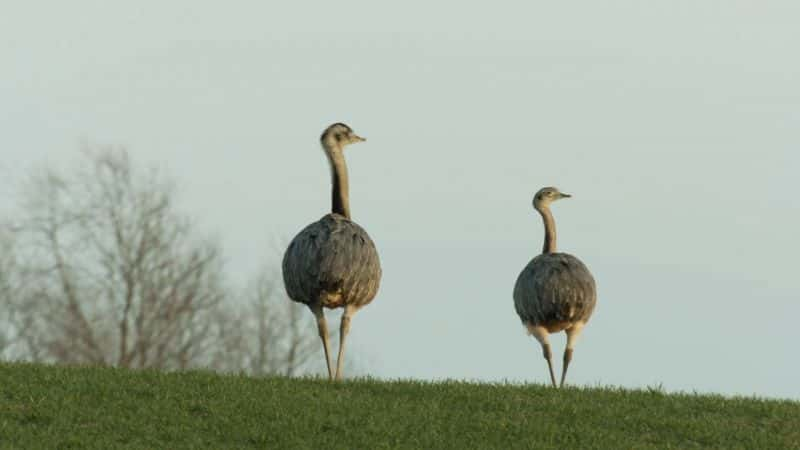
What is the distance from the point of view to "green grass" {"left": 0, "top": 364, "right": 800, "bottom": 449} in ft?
57.4

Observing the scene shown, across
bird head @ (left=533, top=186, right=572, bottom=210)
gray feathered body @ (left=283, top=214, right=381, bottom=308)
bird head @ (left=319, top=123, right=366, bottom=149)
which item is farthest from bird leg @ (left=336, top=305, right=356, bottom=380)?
bird head @ (left=533, top=186, right=572, bottom=210)

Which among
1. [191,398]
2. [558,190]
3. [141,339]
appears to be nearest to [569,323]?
[558,190]

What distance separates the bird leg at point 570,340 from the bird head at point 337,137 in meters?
5.54

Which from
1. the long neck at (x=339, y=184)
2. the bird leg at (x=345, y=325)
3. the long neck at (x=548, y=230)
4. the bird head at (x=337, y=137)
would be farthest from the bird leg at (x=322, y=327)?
the long neck at (x=548, y=230)

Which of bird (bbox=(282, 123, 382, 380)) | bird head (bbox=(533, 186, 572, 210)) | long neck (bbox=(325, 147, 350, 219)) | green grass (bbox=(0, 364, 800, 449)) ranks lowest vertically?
green grass (bbox=(0, 364, 800, 449))

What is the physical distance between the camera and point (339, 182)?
74.5 ft

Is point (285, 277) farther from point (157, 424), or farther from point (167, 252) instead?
point (167, 252)

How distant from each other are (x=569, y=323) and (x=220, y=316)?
2548 cm

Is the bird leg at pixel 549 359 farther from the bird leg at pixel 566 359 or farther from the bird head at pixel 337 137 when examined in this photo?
the bird head at pixel 337 137

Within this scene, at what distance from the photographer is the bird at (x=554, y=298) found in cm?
2459

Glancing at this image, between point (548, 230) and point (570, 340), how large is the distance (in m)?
3.26

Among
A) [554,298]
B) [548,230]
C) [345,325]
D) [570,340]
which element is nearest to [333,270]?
[345,325]

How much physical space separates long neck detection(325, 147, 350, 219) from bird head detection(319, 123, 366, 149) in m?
0.11

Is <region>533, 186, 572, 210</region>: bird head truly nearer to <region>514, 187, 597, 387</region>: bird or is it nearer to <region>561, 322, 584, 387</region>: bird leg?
<region>514, 187, 597, 387</region>: bird
